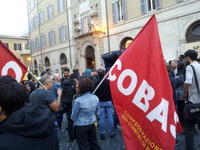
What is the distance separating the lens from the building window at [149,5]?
1421 cm

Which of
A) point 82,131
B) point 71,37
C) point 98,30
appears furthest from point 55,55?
point 82,131

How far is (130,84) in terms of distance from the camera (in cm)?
282

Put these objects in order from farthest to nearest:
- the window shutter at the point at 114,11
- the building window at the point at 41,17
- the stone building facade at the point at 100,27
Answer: the building window at the point at 41,17, the window shutter at the point at 114,11, the stone building facade at the point at 100,27

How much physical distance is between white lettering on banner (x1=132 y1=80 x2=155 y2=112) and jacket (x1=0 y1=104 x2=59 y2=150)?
1.49 meters

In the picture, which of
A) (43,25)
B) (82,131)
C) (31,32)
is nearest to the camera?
(82,131)

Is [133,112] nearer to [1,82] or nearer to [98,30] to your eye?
[1,82]

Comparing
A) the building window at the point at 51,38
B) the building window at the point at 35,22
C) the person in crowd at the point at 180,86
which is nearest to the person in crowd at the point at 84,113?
the person in crowd at the point at 180,86

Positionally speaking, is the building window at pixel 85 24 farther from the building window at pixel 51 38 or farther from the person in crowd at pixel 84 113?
the person in crowd at pixel 84 113

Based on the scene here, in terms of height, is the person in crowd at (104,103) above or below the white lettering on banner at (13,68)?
below

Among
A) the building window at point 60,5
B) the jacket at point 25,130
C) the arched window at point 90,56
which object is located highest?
the building window at point 60,5

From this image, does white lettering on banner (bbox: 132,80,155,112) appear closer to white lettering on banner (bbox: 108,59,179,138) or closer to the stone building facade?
white lettering on banner (bbox: 108,59,179,138)

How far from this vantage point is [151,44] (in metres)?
2.87

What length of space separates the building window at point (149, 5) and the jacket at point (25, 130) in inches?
549

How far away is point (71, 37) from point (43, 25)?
7.26 meters
